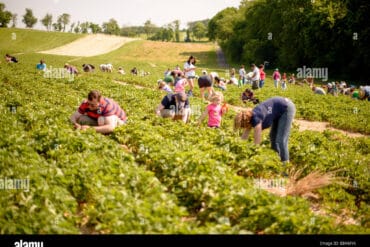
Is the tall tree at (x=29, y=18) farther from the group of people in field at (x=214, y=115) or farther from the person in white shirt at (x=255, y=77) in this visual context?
the group of people in field at (x=214, y=115)

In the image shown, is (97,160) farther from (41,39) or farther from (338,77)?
(41,39)

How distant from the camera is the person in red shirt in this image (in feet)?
28.0

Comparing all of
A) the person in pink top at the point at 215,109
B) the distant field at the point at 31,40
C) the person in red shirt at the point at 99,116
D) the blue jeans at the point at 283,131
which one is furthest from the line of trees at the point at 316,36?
the distant field at the point at 31,40

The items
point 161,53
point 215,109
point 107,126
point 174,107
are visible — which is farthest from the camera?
point 161,53

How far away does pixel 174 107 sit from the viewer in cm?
1033

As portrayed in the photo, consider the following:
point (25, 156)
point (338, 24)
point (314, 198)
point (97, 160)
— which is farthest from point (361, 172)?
point (338, 24)

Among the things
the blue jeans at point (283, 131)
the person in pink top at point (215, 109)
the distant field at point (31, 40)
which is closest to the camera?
the blue jeans at point (283, 131)

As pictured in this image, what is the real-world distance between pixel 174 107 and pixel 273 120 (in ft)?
11.9

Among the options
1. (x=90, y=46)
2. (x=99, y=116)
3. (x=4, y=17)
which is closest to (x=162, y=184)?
(x=99, y=116)

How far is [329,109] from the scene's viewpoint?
17469mm

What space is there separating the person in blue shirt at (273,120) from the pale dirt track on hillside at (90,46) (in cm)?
7326

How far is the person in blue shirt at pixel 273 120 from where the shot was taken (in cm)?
689

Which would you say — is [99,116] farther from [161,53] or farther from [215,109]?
[161,53]
